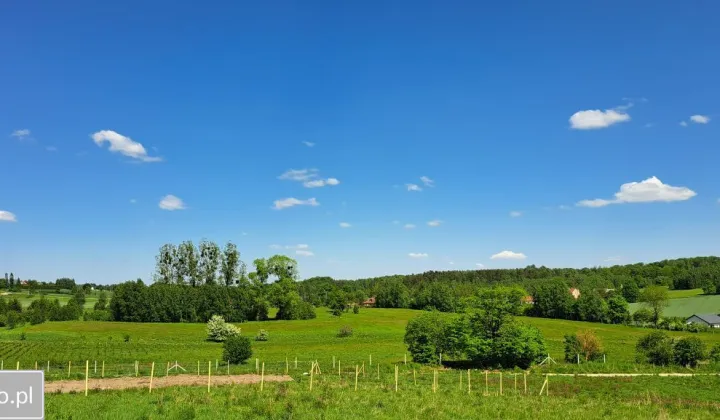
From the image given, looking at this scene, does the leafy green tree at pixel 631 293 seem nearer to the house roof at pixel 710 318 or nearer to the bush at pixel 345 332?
the house roof at pixel 710 318

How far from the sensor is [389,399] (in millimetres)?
23766

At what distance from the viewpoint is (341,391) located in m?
26.2

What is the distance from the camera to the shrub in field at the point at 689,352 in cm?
5406

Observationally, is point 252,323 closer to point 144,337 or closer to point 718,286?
point 144,337

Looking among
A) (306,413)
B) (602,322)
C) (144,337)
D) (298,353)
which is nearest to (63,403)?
(306,413)

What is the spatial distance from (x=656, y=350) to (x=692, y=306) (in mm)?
101590

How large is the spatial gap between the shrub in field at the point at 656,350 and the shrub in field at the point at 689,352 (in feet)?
2.60

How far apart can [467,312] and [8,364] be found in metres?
50.7

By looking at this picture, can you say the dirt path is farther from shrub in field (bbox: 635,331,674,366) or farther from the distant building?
the distant building

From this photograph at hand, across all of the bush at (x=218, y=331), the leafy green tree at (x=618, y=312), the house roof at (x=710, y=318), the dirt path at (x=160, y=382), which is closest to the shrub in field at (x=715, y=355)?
the dirt path at (x=160, y=382)

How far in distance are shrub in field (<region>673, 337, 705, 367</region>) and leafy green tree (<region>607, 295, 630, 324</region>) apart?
74.7 m

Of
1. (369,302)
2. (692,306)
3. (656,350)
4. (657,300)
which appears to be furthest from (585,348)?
(369,302)

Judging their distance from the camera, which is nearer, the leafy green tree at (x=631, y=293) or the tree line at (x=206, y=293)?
the tree line at (x=206, y=293)

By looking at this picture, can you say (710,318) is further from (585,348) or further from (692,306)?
(585,348)
